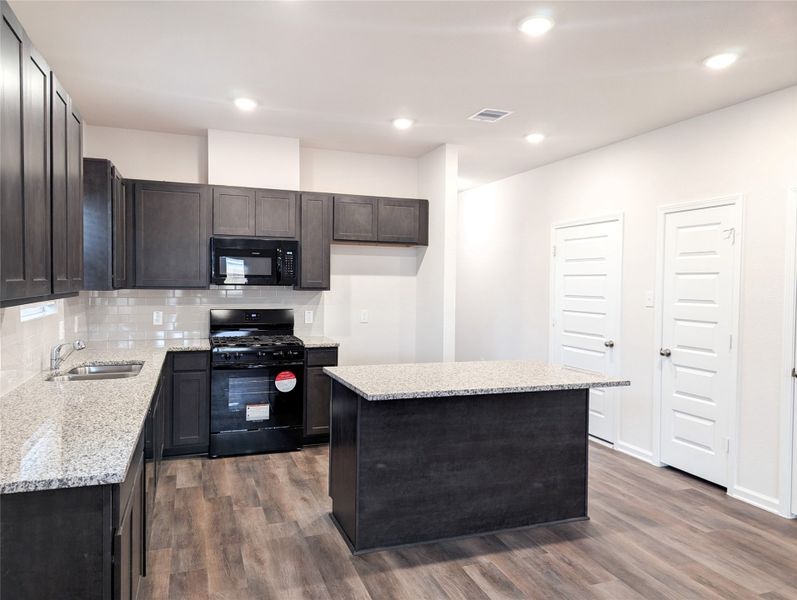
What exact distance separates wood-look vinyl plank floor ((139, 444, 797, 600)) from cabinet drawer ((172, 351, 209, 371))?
0.91 meters

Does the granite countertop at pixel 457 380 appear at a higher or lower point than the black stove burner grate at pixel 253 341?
lower

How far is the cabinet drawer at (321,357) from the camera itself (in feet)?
15.6

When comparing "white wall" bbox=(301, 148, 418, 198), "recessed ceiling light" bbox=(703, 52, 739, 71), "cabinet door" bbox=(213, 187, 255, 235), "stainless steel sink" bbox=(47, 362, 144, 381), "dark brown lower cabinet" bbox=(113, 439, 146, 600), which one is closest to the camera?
"dark brown lower cabinet" bbox=(113, 439, 146, 600)

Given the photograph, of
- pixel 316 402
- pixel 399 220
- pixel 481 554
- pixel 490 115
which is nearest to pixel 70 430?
pixel 481 554

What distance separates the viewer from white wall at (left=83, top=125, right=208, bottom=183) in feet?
15.6


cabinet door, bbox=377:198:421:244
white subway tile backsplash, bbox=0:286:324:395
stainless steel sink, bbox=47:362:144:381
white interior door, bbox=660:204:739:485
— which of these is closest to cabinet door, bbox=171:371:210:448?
white subway tile backsplash, bbox=0:286:324:395

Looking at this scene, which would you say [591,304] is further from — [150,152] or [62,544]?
[62,544]

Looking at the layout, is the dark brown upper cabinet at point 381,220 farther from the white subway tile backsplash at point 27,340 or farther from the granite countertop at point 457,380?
the white subway tile backsplash at point 27,340

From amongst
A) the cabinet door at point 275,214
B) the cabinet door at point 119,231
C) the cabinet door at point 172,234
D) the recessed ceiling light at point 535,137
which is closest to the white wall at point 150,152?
the cabinet door at point 172,234

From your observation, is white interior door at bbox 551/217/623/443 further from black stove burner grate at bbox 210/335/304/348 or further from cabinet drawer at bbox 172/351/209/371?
cabinet drawer at bbox 172/351/209/371

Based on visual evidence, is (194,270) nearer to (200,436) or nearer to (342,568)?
(200,436)

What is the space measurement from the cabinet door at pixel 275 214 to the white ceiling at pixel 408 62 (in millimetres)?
576

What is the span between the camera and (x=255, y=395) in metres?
4.58

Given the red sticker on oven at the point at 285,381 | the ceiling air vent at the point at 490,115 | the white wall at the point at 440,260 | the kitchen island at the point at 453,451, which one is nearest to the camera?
the kitchen island at the point at 453,451
